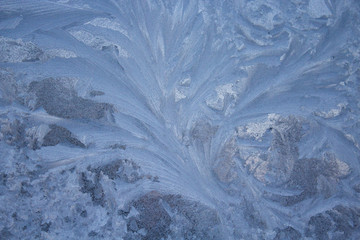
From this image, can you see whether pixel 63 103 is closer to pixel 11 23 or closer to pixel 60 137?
pixel 60 137

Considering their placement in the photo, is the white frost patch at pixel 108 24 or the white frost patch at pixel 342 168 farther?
the white frost patch at pixel 108 24

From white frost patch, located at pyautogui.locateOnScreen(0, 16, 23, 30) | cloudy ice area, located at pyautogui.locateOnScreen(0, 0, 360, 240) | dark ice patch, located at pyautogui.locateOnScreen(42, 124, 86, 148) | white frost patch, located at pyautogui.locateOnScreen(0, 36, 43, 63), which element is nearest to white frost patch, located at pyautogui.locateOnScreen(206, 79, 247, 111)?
cloudy ice area, located at pyautogui.locateOnScreen(0, 0, 360, 240)

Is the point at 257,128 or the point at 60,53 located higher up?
the point at 257,128

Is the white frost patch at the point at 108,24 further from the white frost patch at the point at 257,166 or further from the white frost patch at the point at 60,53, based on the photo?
the white frost patch at the point at 257,166

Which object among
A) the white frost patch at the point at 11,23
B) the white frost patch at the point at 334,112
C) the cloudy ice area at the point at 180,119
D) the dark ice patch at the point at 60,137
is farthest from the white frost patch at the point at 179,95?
the white frost patch at the point at 11,23

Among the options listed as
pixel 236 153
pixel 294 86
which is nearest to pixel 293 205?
pixel 236 153

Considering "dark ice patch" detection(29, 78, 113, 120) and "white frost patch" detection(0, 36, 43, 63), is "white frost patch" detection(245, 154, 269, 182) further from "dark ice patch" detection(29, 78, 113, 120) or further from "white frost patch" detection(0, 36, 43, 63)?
"white frost patch" detection(0, 36, 43, 63)

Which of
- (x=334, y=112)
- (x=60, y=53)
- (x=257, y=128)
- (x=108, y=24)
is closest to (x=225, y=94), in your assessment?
(x=257, y=128)
